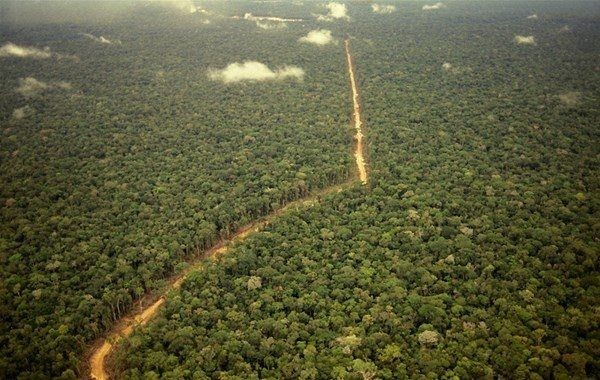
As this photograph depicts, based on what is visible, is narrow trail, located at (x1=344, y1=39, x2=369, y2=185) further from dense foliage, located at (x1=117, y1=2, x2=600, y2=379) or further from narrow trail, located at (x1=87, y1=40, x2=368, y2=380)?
dense foliage, located at (x1=117, y1=2, x2=600, y2=379)

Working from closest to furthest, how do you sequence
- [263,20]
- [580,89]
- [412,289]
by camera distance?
[412,289] → [580,89] → [263,20]

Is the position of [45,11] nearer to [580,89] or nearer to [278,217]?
[278,217]

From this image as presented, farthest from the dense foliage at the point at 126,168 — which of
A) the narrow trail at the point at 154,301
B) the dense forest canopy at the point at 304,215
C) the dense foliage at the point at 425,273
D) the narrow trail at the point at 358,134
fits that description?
the dense foliage at the point at 425,273

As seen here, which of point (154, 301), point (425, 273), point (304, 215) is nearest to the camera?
point (425, 273)

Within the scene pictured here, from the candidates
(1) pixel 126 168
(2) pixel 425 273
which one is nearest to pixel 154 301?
(1) pixel 126 168

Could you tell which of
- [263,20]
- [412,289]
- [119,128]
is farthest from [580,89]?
[263,20]

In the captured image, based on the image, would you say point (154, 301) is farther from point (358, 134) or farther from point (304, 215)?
point (358, 134)
